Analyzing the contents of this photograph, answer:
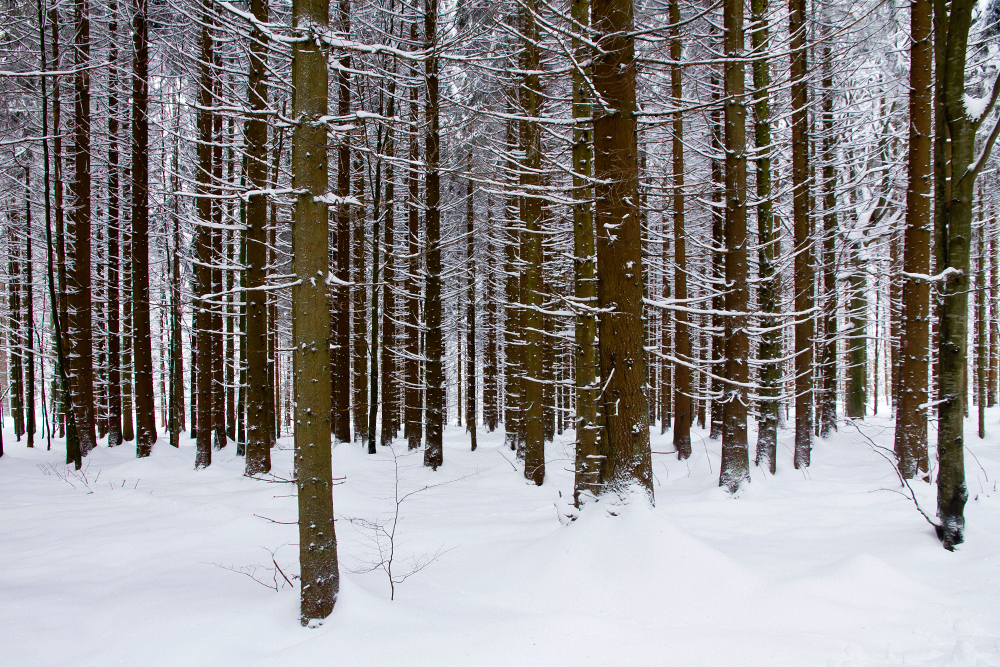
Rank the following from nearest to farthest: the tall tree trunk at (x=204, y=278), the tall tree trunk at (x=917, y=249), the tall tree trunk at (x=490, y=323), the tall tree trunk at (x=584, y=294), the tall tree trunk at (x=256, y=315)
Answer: the tall tree trunk at (x=584, y=294) < the tall tree trunk at (x=917, y=249) < the tall tree trunk at (x=256, y=315) < the tall tree trunk at (x=204, y=278) < the tall tree trunk at (x=490, y=323)

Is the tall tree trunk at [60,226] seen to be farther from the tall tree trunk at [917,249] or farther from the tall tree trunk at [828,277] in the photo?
the tall tree trunk at [828,277]

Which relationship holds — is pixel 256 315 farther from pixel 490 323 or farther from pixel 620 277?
pixel 490 323

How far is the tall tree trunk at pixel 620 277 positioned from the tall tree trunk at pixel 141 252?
31.9 feet

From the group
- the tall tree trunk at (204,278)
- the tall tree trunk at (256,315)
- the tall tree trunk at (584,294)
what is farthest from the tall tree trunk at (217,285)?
the tall tree trunk at (584,294)

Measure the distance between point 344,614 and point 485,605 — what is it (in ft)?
3.57

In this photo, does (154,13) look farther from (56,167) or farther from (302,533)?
(302,533)

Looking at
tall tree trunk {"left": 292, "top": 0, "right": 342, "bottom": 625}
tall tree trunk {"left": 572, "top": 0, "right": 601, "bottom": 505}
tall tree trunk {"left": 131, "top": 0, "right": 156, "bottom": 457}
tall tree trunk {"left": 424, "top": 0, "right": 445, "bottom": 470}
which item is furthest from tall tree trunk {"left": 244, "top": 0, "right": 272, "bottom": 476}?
tall tree trunk {"left": 292, "top": 0, "right": 342, "bottom": 625}

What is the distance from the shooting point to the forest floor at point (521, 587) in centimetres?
358

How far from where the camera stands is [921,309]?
29.0 feet

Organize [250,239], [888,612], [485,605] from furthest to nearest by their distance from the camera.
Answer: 1. [250,239]
2. [485,605]
3. [888,612]

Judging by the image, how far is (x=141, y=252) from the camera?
1155 centimetres

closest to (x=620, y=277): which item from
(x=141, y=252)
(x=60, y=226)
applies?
(x=141, y=252)

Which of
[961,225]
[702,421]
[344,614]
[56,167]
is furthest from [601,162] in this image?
[702,421]

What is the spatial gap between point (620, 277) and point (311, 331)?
118 inches
